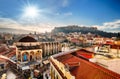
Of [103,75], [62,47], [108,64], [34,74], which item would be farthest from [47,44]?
[103,75]

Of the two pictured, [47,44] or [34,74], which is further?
[47,44]

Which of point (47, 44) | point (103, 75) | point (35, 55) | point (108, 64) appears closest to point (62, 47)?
point (47, 44)

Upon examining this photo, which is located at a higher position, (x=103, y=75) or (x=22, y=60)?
(x=103, y=75)

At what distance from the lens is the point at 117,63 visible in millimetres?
4305

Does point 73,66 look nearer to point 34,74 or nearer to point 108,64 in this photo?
point 108,64

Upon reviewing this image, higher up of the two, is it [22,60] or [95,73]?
[95,73]

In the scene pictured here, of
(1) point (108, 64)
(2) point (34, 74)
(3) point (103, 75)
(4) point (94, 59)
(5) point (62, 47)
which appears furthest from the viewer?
(5) point (62, 47)

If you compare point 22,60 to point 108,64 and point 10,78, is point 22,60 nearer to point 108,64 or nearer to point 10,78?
point 10,78

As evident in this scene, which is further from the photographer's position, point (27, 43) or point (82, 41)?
point (82, 41)

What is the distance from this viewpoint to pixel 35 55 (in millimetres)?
11375

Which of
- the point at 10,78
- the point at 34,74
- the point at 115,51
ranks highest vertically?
the point at 115,51

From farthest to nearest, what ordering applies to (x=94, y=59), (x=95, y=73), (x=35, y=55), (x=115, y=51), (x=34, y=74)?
(x=35, y=55), (x=34, y=74), (x=115, y=51), (x=94, y=59), (x=95, y=73)

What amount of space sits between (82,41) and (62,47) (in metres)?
3.21

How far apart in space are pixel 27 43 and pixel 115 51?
328 inches
